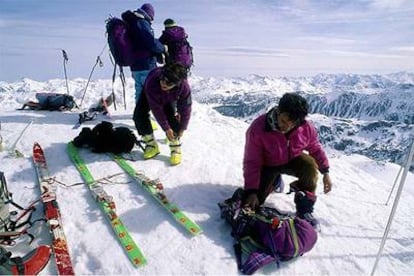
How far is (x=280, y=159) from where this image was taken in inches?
189

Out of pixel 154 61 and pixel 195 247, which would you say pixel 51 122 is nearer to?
pixel 154 61

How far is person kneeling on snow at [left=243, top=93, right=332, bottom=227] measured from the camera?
15.0 ft

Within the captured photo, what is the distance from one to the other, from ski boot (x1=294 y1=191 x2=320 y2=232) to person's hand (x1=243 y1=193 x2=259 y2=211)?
0.63 meters

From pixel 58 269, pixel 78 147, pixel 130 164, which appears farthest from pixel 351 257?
pixel 78 147

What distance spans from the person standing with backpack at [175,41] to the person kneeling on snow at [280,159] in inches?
159

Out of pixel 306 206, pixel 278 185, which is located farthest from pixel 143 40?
pixel 306 206

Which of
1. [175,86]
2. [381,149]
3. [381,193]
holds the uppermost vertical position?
[175,86]

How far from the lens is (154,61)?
8055 millimetres

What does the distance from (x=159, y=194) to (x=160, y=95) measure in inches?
74.3

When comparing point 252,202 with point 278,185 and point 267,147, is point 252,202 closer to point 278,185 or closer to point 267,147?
point 267,147

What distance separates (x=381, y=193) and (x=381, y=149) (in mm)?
191379

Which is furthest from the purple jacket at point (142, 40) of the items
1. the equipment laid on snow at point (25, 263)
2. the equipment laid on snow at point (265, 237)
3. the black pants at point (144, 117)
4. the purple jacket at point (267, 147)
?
the equipment laid on snow at point (25, 263)

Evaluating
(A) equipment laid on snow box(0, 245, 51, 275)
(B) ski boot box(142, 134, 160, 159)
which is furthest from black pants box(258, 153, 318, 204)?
(A) equipment laid on snow box(0, 245, 51, 275)

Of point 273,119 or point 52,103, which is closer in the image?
point 273,119
